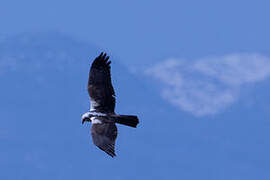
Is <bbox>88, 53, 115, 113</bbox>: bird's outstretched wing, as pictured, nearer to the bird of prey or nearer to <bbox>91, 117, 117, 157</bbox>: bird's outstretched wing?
the bird of prey

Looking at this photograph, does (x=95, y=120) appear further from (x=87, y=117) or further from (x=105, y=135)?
(x=105, y=135)

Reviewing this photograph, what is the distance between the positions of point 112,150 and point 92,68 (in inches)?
130

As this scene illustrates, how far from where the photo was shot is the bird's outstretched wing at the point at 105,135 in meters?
35.3

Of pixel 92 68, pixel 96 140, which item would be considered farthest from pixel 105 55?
pixel 96 140

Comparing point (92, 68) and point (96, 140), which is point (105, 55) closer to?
point (92, 68)

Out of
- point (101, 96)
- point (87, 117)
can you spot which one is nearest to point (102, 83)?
point (101, 96)

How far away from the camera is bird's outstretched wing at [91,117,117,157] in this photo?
35312mm

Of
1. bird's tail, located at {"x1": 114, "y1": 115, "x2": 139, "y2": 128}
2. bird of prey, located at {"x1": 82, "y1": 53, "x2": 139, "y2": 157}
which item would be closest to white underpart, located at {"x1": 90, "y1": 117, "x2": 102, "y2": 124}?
bird of prey, located at {"x1": 82, "y1": 53, "x2": 139, "y2": 157}

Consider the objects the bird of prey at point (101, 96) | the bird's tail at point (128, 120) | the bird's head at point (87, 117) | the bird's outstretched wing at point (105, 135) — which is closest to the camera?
the bird's outstretched wing at point (105, 135)

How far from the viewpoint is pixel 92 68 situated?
1457 inches

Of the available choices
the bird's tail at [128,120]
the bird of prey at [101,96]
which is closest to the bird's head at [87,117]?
the bird of prey at [101,96]

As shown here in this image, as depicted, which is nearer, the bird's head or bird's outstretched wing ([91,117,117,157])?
bird's outstretched wing ([91,117,117,157])

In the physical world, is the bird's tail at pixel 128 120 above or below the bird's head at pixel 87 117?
below

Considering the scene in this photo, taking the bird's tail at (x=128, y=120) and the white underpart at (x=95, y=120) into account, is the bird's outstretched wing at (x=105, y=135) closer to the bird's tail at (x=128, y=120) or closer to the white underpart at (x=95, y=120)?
the white underpart at (x=95, y=120)
